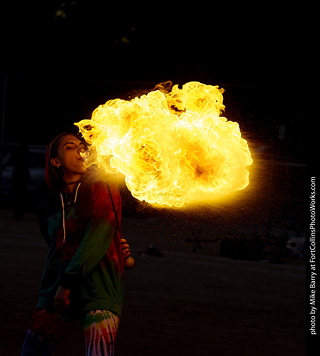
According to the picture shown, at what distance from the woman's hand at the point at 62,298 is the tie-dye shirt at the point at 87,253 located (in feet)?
0.09

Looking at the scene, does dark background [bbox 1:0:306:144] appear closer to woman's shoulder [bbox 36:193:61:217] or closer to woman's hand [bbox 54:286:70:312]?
woman's shoulder [bbox 36:193:61:217]

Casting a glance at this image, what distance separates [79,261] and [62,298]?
195 mm

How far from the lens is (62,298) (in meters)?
4.02

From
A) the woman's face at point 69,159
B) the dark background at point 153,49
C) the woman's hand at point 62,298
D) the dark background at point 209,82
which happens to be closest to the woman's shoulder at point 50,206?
the woman's face at point 69,159

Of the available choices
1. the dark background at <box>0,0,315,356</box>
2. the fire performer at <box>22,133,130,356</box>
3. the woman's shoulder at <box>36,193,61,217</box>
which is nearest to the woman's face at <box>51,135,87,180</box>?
the fire performer at <box>22,133,130,356</box>

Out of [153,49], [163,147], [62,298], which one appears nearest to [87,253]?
[62,298]

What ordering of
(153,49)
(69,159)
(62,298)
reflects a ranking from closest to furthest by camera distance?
(62,298)
(69,159)
(153,49)

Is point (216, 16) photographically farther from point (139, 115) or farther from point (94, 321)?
point (94, 321)

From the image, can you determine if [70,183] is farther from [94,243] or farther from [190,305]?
[190,305]

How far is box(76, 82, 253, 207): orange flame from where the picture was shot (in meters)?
4.54

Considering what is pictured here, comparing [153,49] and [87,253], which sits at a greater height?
[153,49]

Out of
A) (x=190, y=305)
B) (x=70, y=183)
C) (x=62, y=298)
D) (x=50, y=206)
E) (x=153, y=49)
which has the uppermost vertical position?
(x=153, y=49)

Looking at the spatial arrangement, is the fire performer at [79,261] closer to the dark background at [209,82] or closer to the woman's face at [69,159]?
the woman's face at [69,159]

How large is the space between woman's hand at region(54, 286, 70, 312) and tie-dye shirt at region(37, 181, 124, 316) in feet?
0.09
